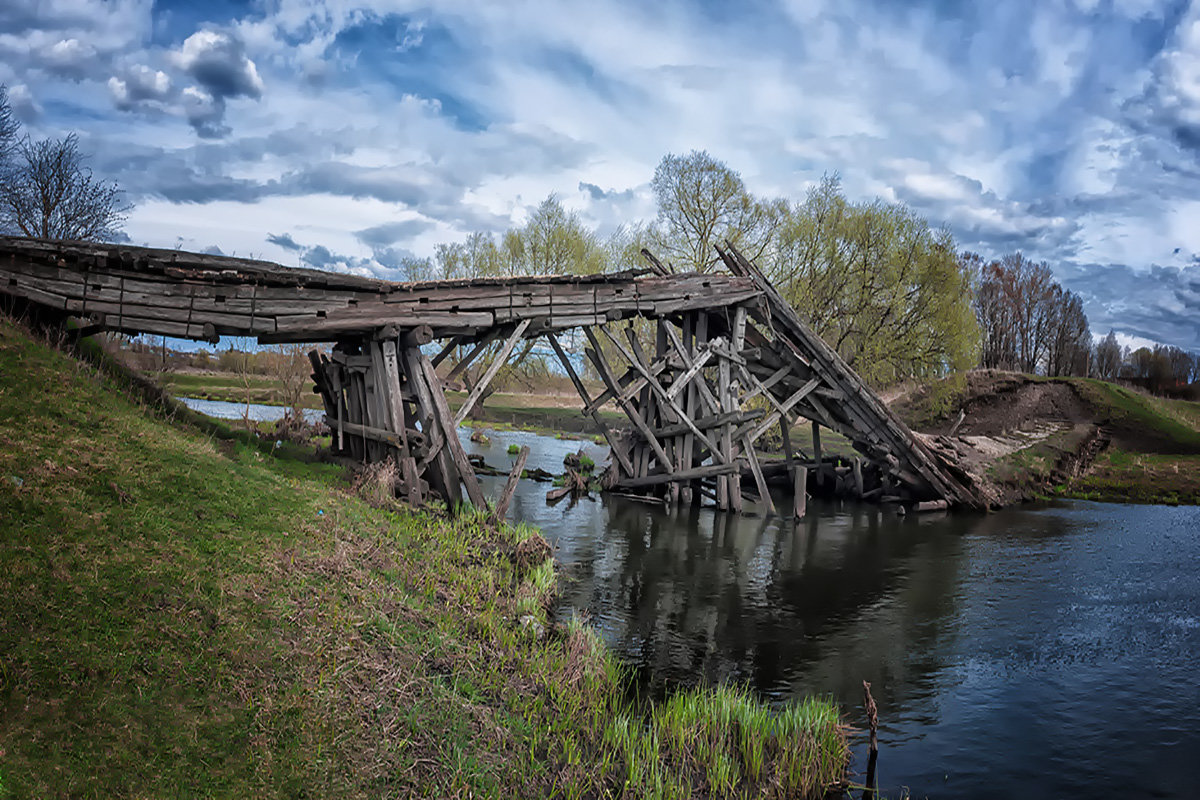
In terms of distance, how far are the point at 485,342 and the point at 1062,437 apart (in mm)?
20306

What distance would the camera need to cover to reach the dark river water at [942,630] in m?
6.58

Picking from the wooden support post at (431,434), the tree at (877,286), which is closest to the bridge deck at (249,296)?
the wooden support post at (431,434)

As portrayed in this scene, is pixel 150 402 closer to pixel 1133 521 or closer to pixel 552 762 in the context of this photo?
pixel 552 762

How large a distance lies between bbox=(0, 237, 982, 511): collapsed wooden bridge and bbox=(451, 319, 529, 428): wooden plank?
0.05 meters

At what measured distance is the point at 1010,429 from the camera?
28.2m

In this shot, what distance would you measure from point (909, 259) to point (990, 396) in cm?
781

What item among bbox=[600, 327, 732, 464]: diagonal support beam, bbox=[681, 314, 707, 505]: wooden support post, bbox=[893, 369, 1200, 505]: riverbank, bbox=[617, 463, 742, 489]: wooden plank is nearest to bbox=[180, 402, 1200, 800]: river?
bbox=[617, 463, 742, 489]: wooden plank

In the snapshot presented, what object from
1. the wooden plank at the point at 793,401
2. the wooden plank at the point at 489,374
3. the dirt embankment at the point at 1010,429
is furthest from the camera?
the dirt embankment at the point at 1010,429

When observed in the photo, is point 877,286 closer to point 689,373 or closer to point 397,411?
point 689,373

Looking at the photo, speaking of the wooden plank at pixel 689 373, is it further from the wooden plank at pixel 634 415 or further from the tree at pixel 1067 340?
the tree at pixel 1067 340

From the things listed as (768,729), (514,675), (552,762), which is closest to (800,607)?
(768,729)

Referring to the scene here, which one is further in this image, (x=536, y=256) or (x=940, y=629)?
(x=536, y=256)

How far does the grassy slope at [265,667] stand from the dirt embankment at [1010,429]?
15.9 m

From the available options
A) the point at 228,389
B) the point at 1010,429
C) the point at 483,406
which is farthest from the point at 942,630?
the point at 228,389
